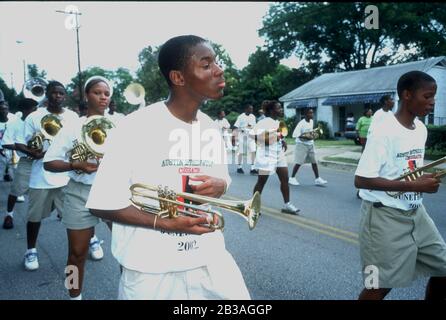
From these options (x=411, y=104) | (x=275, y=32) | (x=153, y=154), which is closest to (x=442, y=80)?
(x=275, y=32)

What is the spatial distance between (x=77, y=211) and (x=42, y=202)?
3.95ft

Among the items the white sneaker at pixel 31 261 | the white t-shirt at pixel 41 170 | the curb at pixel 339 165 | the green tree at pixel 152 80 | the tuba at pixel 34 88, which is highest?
the green tree at pixel 152 80

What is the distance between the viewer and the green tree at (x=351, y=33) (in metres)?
34.9

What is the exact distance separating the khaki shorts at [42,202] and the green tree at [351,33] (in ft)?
98.5

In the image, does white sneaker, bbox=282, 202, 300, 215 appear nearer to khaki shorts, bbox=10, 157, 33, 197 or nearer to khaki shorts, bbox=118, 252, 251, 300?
khaki shorts, bbox=10, 157, 33, 197

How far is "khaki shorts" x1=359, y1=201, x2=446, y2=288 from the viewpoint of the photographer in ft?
8.56

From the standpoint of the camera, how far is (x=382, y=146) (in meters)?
2.66

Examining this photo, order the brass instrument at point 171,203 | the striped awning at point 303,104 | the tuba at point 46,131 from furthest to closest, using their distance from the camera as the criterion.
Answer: the striped awning at point 303,104 < the tuba at point 46,131 < the brass instrument at point 171,203

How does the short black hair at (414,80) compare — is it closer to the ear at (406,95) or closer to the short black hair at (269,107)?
the ear at (406,95)

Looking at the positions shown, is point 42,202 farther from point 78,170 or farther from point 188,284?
point 188,284

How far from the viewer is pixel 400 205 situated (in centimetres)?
269

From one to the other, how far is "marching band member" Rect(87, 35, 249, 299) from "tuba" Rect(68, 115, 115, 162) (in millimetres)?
1608

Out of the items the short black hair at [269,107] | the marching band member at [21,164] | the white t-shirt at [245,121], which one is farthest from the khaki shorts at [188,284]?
the white t-shirt at [245,121]

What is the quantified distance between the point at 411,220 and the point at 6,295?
345 centimetres
